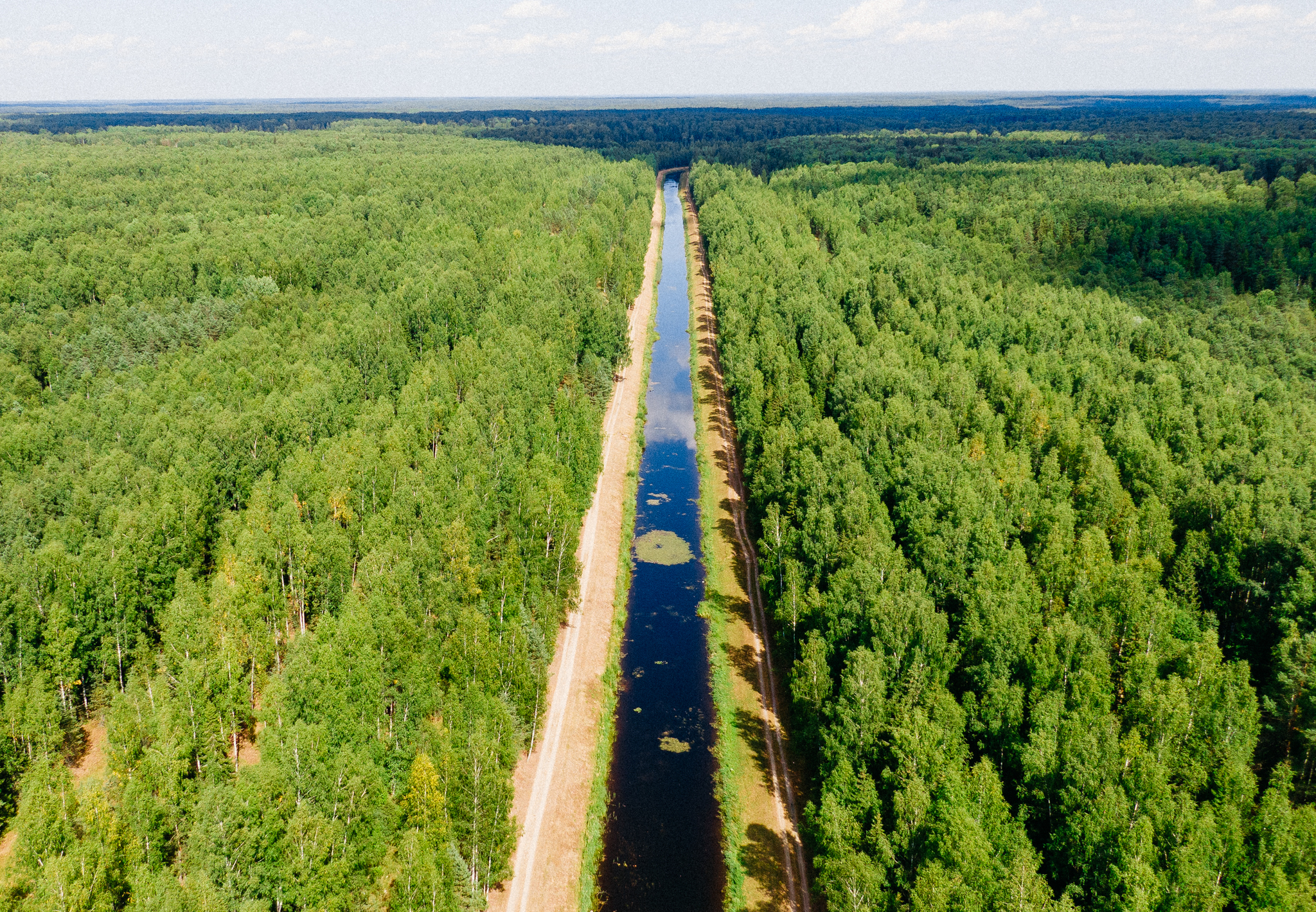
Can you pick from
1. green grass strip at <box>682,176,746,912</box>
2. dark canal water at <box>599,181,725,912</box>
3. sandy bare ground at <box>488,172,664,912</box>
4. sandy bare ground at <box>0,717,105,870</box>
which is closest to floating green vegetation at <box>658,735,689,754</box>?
dark canal water at <box>599,181,725,912</box>

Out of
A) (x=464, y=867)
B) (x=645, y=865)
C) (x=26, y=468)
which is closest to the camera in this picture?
(x=464, y=867)

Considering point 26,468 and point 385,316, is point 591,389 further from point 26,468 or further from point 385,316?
point 26,468

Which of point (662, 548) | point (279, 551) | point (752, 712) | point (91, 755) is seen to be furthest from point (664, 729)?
point (91, 755)

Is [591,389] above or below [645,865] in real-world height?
above

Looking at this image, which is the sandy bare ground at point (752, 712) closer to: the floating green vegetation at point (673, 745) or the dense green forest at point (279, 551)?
the floating green vegetation at point (673, 745)

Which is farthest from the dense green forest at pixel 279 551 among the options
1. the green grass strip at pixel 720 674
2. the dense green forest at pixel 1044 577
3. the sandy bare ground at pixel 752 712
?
the dense green forest at pixel 1044 577

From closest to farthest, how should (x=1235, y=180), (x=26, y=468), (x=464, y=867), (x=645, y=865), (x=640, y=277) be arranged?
(x=464, y=867) < (x=645, y=865) < (x=26, y=468) < (x=640, y=277) < (x=1235, y=180)

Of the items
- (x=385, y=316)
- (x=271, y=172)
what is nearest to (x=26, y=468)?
(x=385, y=316)
